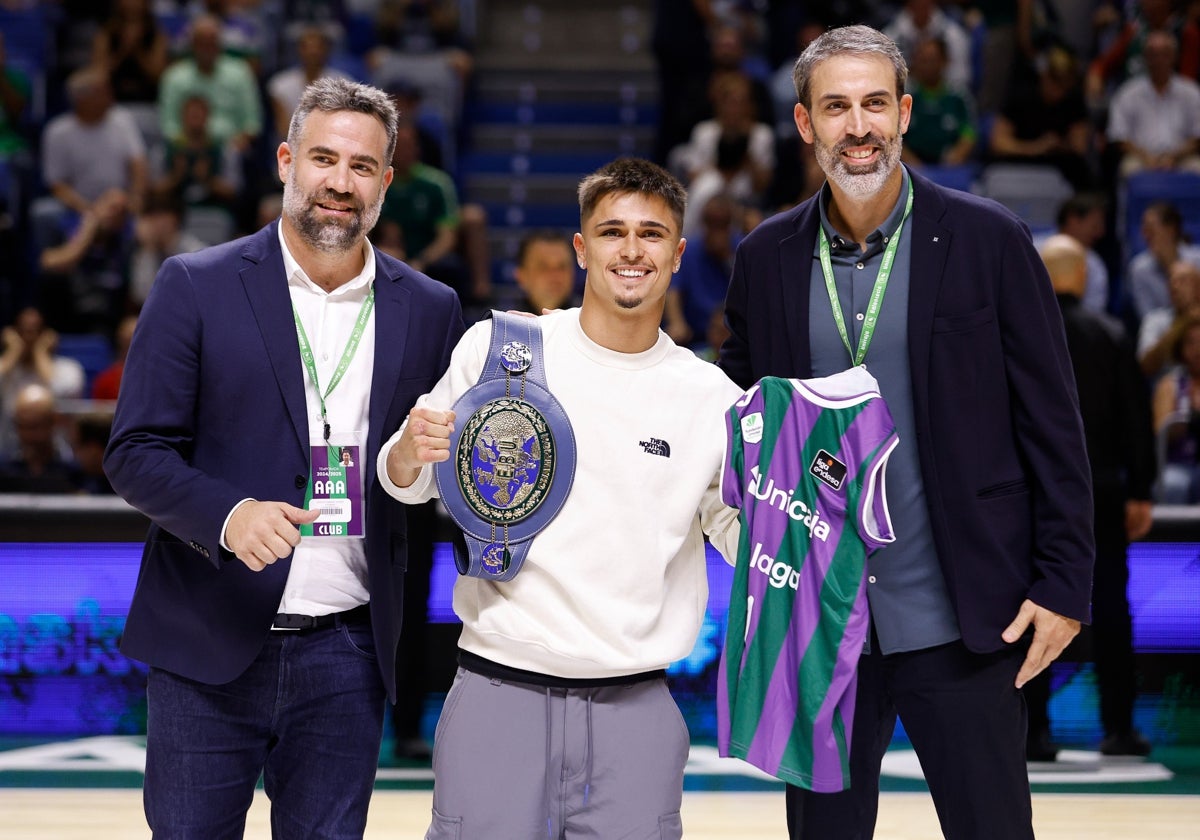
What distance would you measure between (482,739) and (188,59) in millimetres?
8226

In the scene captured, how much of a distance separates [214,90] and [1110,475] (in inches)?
260

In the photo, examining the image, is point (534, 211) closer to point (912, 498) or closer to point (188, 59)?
point (188, 59)

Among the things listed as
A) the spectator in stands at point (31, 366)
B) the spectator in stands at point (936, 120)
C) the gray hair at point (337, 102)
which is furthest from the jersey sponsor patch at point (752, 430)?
the spectator in stands at point (936, 120)

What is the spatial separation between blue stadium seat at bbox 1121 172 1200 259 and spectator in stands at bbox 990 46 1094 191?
36cm

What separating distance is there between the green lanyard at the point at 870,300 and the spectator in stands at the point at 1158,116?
711 centimetres

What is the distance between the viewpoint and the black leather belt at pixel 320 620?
3.07m

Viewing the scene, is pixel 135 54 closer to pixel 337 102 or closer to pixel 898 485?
pixel 337 102

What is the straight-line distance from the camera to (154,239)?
876 cm

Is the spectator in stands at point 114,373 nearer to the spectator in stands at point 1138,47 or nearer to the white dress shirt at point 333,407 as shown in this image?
the white dress shirt at point 333,407

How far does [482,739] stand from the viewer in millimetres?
2912

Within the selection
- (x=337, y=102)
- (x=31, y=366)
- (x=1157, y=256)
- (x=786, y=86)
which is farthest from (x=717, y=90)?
(x=337, y=102)

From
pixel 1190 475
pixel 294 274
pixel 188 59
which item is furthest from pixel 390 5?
pixel 294 274

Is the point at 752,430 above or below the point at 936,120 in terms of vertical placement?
below

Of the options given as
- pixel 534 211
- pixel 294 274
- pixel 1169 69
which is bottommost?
pixel 294 274
